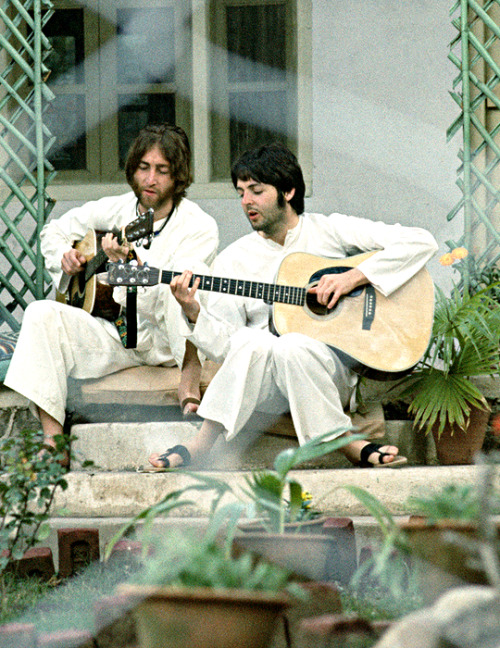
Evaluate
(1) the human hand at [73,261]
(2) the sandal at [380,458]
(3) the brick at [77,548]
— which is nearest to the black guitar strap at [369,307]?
(2) the sandal at [380,458]

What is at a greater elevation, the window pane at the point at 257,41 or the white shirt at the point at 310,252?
the window pane at the point at 257,41

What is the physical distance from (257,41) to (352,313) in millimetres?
1986

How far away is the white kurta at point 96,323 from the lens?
364 cm

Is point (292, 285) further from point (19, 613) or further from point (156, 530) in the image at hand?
point (19, 613)

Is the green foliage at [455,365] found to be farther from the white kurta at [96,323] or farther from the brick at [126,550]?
the brick at [126,550]

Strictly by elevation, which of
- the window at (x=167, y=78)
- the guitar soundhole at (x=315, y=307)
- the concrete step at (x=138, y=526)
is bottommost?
the concrete step at (x=138, y=526)

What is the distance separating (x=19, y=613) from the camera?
2.28 m

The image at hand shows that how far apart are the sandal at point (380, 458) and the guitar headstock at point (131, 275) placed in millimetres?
922

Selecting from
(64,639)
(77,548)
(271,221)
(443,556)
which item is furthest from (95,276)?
(443,556)

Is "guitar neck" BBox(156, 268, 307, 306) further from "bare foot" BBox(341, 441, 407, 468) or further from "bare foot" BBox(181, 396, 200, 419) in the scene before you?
"bare foot" BBox(341, 441, 407, 468)

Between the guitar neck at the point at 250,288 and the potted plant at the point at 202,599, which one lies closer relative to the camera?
the potted plant at the point at 202,599

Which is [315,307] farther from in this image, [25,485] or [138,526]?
[25,485]

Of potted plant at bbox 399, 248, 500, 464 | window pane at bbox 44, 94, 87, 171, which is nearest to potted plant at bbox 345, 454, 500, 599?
potted plant at bbox 399, 248, 500, 464

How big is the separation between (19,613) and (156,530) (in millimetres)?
776
